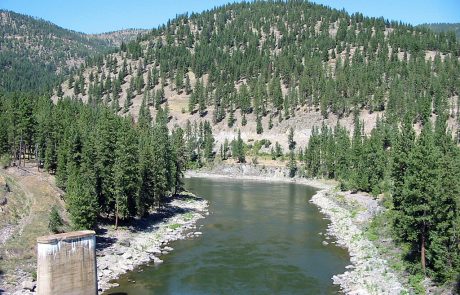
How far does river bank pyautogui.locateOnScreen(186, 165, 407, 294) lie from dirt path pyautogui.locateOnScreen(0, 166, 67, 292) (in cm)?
2835

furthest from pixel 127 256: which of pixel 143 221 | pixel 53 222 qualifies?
pixel 143 221

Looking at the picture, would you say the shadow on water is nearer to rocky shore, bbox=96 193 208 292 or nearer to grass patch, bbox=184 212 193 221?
rocky shore, bbox=96 193 208 292

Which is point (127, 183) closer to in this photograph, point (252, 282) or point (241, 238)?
point (241, 238)

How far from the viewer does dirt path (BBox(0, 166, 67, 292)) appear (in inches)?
1639

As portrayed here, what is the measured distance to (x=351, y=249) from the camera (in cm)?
5406

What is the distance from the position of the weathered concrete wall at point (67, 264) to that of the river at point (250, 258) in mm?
3380

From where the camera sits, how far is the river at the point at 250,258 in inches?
1656

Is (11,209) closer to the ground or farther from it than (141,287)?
farther from it

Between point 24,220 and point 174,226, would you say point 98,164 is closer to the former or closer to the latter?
point 24,220

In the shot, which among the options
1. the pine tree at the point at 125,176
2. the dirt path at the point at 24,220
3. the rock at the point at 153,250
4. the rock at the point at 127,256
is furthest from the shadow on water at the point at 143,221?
the dirt path at the point at 24,220

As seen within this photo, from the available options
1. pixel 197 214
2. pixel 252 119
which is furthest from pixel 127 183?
pixel 252 119

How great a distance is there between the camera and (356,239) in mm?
57688

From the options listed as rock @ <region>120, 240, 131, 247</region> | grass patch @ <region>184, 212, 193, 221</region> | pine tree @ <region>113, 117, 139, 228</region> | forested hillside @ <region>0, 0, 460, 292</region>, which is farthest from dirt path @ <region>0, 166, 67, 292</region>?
grass patch @ <region>184, 212, 193, 221</region>

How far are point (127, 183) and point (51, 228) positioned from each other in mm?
13175
